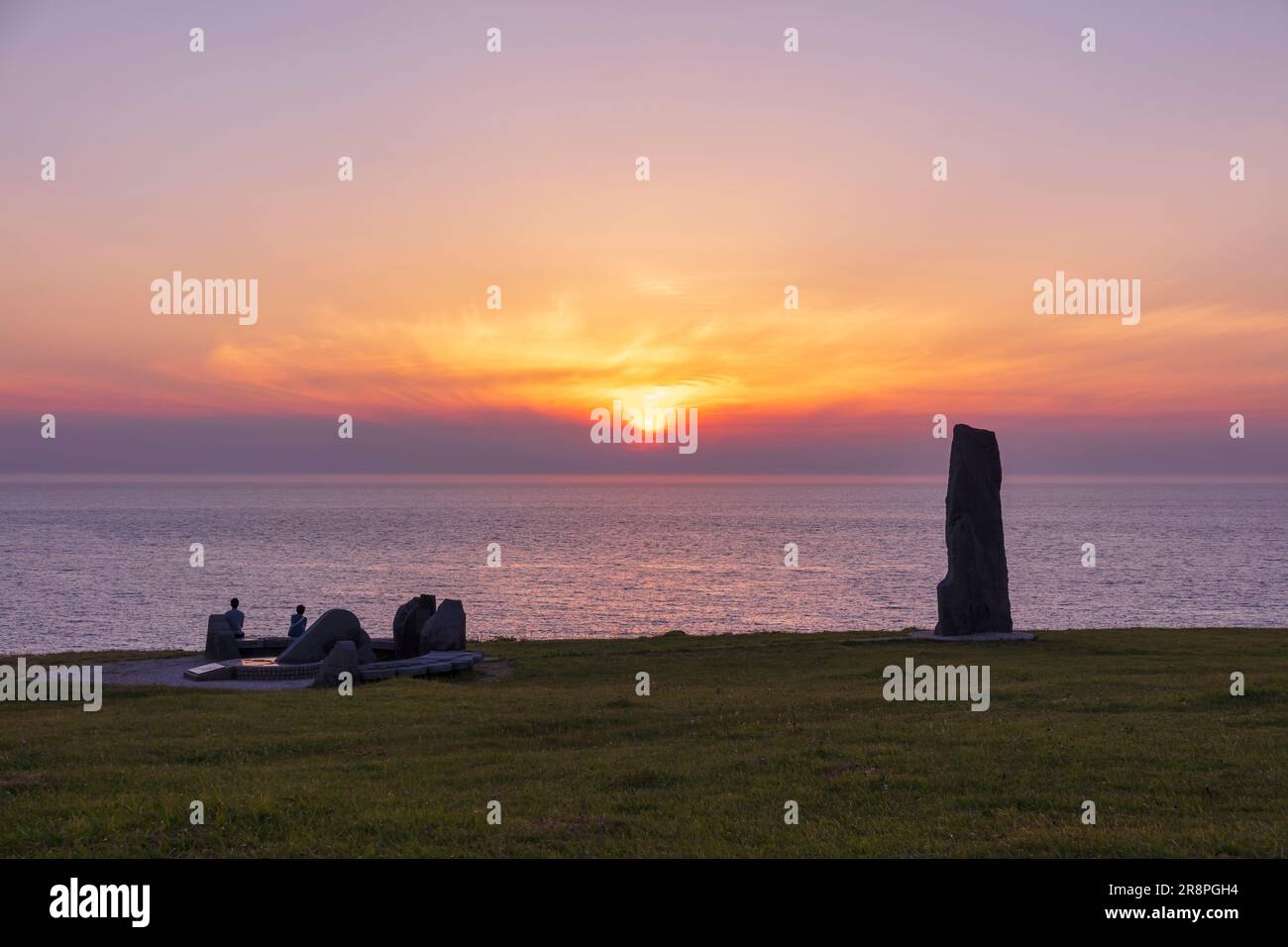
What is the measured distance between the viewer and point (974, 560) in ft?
110

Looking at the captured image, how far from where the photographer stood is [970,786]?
12445mm

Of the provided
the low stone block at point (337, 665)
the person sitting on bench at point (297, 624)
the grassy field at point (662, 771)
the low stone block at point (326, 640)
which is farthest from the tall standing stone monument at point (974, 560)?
the person sitting on bench at point (297, 624)

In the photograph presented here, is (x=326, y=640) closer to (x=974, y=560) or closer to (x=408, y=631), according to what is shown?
(x=408, y=631)

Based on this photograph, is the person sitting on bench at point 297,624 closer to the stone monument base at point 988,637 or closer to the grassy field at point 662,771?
the grassy field at point 662,771

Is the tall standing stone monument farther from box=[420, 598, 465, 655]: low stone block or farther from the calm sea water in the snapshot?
the calm sea water

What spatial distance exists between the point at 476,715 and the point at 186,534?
15333 cm

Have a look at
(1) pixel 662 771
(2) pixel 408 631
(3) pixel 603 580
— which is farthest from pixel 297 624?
(3) pixel 603 580

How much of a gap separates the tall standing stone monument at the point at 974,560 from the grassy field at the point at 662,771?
8797 mm

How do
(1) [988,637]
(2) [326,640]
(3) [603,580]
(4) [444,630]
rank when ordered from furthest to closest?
1. (3) [603,580]
2. (1) [988,637]
3. (4) [444,630]
4. (2) [326,640]

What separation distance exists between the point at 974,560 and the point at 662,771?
22.5 meters

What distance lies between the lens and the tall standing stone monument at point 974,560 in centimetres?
3328

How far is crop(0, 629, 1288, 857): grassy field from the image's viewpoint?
1045 cm

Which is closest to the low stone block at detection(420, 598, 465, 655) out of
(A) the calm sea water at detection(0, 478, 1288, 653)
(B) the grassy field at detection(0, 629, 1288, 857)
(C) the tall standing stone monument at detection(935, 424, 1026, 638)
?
(B) the grassy field at detection(0, 629, 1288, 857)
